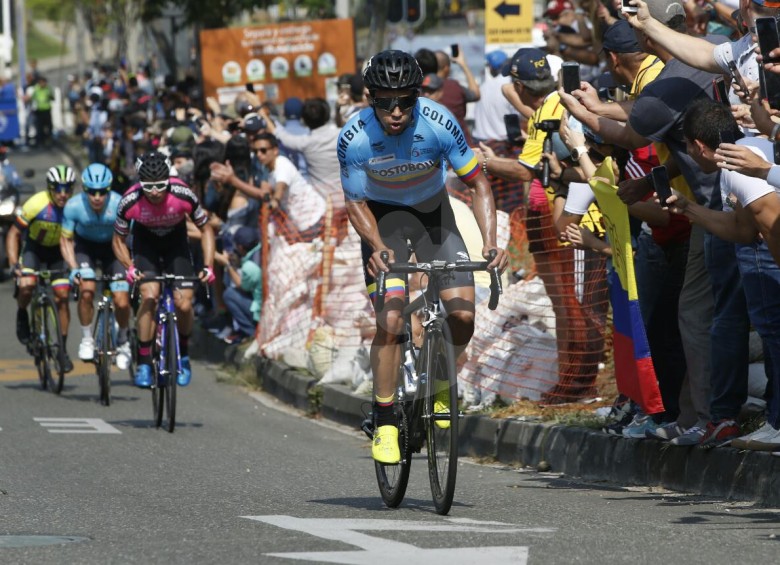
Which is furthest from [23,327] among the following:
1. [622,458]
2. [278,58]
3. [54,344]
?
[278,58]

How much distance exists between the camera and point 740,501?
8.21 meters

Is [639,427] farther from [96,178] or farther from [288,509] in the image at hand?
[96,178]

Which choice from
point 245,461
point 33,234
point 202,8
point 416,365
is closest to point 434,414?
point 416,365

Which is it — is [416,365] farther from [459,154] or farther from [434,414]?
[459,154]

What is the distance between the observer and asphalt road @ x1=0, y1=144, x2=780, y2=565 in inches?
261

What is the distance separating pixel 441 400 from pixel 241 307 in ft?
30.9

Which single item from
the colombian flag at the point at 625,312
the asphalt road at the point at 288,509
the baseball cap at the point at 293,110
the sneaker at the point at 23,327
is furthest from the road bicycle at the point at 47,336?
the colombian flag at the point at 625,312

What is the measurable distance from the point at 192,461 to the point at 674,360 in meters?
3.53

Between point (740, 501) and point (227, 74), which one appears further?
point (227, 74)

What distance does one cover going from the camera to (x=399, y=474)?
27.4 feet

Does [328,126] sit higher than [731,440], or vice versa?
[328,126]

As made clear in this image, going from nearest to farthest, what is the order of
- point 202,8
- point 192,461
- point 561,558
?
point 561,558, point 192,461, point 202,8

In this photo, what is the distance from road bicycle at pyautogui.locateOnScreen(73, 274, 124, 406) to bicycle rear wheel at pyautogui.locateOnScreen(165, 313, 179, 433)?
1624 mm

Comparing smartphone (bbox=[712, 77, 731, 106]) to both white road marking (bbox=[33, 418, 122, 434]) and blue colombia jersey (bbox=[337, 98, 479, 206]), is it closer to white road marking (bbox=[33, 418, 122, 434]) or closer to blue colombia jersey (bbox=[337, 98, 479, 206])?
blue colombia jersey (bbox=[337, 98, 479, 206])
